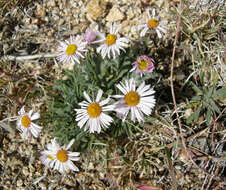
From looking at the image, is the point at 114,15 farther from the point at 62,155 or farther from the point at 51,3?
the point at 62,155

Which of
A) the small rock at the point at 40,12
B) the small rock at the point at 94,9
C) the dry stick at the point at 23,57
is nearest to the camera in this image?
the dry stick at the point at 23,57

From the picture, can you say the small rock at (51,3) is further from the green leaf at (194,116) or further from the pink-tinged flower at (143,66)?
the green leaf at (194,116)

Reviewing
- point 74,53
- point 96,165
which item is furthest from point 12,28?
point 96,165

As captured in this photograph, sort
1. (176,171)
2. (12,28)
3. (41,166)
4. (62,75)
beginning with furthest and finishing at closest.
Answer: (12,28), (62,75), (41,166), (176,171)

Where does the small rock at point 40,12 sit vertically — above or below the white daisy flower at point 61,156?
above

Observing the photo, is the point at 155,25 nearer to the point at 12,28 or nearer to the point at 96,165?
the point at 96,165

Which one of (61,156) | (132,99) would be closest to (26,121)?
(61,156)

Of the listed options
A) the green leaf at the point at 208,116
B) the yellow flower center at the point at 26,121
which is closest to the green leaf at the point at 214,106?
the green leaf at the point at 208,116

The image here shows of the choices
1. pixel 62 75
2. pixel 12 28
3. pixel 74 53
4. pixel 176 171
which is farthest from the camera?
pixel 12 28
